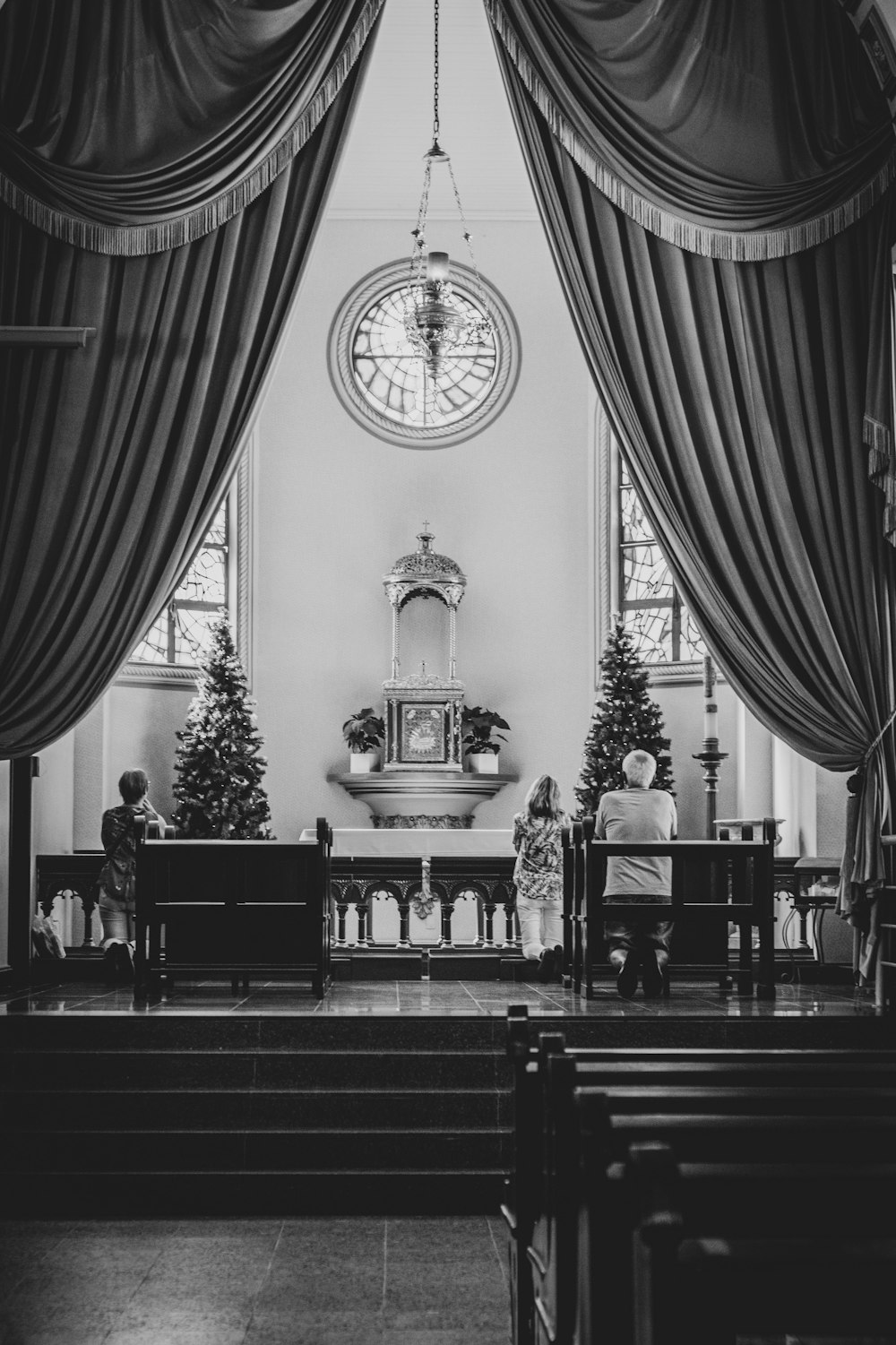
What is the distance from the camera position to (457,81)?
41.0 feet

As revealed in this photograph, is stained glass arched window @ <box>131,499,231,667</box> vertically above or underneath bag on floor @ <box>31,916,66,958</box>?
above

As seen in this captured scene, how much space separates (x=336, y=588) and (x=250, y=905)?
23.5ft

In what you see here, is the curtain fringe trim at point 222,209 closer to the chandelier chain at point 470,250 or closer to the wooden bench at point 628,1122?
the wooden bench at point 628,1122

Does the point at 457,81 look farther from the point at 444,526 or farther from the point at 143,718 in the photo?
the point at 143,718

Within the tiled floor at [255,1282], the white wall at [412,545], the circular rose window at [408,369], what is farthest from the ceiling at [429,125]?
the tiled floor at [255,1282]

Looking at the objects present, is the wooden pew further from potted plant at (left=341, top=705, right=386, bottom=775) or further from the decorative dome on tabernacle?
the decorative dome on tabernacle

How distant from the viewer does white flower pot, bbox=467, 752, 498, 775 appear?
13.5 metres

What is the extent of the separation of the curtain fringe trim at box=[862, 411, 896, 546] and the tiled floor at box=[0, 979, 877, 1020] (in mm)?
2502

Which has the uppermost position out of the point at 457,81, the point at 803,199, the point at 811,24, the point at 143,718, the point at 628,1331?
the point at 457,81

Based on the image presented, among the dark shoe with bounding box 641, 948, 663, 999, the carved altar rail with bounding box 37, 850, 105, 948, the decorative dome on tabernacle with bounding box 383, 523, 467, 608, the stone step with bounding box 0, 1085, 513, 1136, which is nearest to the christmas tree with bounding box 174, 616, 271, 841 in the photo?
the decorative dome on tabernacle with bounding box 383, 523, 467, 608

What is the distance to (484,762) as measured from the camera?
13.5 meters

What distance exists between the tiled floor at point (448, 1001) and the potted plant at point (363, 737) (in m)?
5.07

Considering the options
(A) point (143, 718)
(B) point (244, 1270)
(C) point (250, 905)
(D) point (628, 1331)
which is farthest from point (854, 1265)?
(A) point (143, 718)

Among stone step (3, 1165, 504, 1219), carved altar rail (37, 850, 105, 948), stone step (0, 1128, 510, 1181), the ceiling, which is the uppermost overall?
the ceiling
